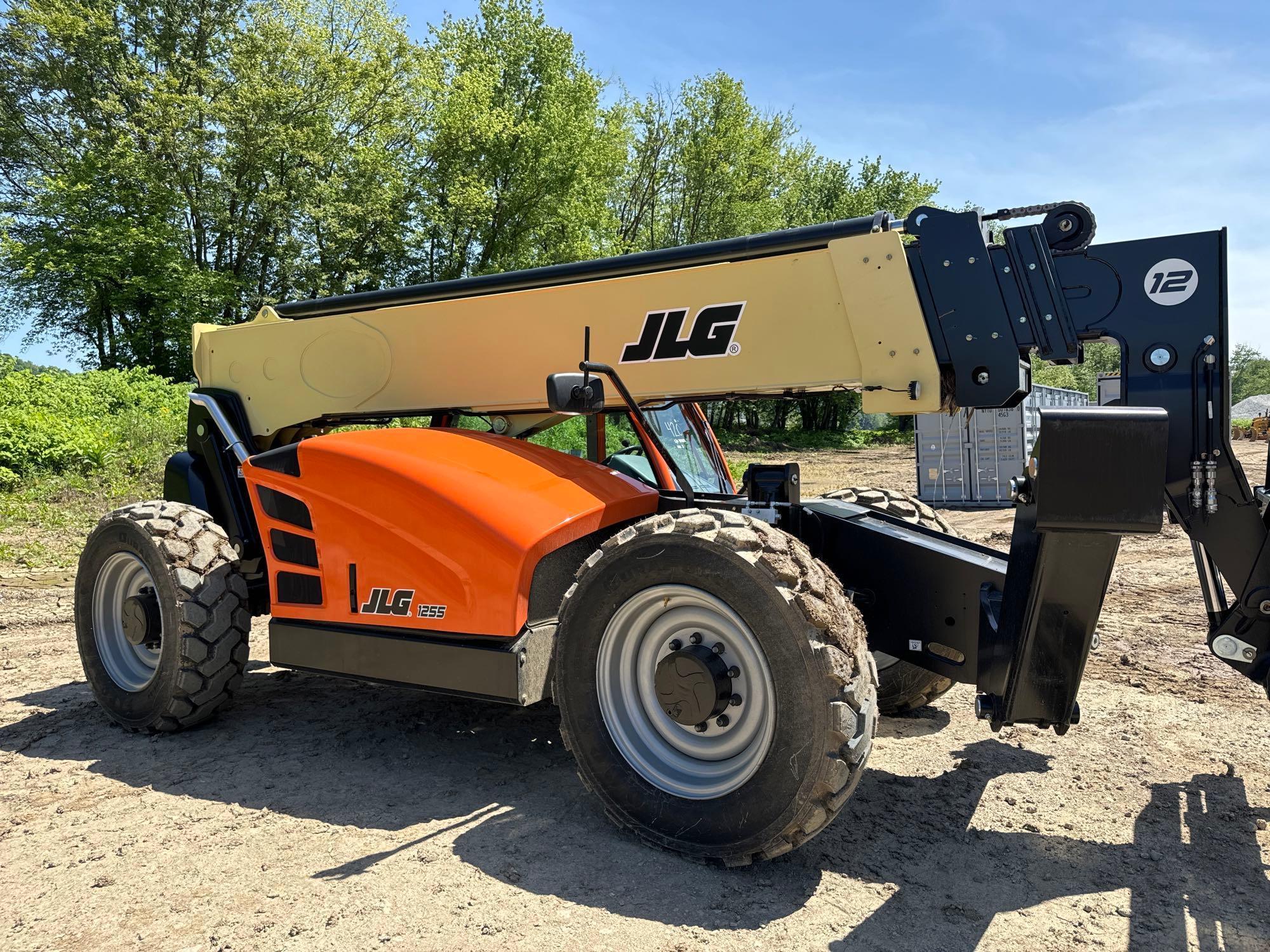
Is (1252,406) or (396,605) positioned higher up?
(396,605)

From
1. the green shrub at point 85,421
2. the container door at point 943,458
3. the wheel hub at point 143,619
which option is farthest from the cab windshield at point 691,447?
the container door at point 943,458

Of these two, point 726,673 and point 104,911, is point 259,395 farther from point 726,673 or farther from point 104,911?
point 726,673

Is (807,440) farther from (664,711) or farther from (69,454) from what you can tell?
(664,711)

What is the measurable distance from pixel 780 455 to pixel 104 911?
3211 centimetres

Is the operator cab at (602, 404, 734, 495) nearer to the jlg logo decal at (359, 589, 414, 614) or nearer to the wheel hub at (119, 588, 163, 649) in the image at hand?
the jlg logo decal at (359, 589, 414, 614)

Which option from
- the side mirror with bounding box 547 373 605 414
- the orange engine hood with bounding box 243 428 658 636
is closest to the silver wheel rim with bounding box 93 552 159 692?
the orange engine hood with bounding box 243 428 658 636

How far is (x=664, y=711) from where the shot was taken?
11.8 ft

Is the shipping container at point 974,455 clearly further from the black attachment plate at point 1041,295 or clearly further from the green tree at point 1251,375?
the green tree at point 1251,375

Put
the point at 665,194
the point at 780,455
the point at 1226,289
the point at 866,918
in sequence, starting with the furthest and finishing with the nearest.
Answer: the point at 665,194, the point at 780,455, the point at 1226,289, the point at 866,918

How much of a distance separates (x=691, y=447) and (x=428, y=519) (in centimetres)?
184

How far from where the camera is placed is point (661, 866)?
3359 millimetres

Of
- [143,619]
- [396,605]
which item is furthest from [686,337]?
[143,619]

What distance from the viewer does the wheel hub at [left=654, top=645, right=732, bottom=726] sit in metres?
A: 3.39

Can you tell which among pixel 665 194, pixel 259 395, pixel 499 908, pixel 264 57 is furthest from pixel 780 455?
pixel 499 908
